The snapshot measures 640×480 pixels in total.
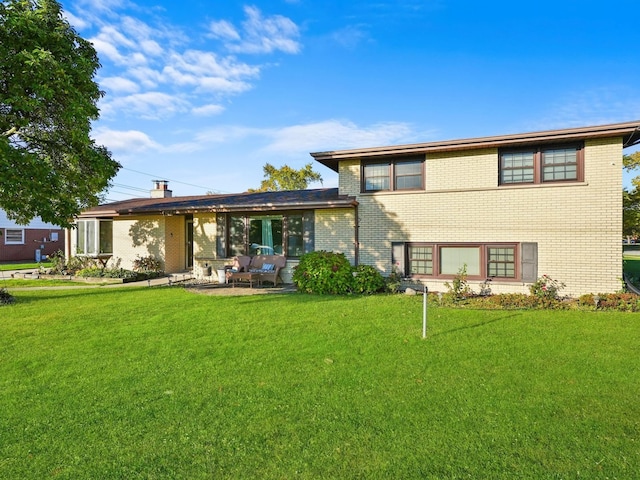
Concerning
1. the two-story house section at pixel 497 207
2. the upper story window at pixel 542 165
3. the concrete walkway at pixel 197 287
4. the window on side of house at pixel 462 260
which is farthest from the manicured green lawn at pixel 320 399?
the upper story window at pixel 542 165

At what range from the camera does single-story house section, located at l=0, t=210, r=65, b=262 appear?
28.2m

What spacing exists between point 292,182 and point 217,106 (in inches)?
1031

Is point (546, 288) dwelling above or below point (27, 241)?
below

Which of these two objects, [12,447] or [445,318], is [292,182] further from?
[12,447]

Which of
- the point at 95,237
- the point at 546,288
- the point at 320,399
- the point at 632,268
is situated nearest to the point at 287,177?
the point at 95,237

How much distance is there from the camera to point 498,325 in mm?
7625

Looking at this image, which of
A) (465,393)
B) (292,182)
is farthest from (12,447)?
(292,182)

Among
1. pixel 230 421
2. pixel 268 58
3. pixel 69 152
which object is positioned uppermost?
pixel 268 58

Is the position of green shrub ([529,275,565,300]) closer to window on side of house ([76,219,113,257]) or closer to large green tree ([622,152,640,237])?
large green tree ([622,152,640,237])

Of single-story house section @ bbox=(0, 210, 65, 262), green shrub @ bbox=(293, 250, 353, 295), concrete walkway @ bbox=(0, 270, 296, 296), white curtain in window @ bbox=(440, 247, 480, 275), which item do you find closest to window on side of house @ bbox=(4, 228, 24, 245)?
single-story house section @ bbox=(0, 210, 65, 262)

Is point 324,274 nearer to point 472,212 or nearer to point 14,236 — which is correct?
point 472,212

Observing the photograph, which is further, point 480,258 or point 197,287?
point 197,287

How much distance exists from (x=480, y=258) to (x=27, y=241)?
109 ft

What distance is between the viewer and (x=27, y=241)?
2934cm
